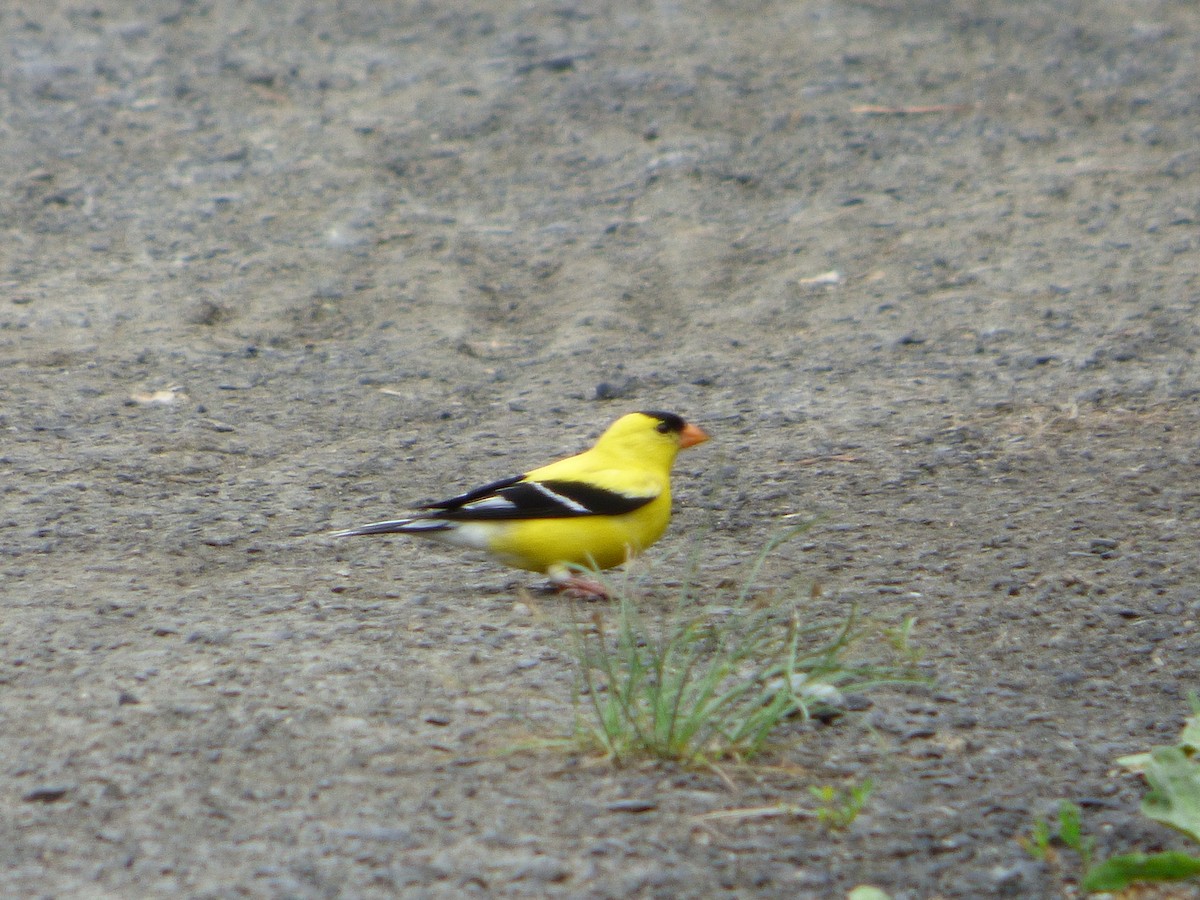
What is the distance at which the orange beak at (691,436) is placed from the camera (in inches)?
181

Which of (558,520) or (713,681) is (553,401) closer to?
(558,520)

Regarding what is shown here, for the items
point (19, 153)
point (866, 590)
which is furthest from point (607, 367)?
point (19, 153)

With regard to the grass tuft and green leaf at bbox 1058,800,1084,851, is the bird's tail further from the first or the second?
green leaf at bbox 1058,800,1084,851

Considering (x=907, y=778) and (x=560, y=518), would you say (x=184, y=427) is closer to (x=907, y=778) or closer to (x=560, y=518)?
(x=560, y=518)

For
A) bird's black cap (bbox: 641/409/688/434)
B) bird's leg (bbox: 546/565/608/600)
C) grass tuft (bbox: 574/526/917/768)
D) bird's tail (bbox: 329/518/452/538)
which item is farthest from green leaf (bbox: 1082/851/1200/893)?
bird's black cap (bbox: 641/409/688/434)

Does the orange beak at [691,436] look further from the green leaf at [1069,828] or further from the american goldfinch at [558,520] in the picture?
the green leaf at [1069,828]

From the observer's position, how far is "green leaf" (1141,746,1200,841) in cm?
270

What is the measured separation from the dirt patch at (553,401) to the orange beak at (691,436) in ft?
0.94

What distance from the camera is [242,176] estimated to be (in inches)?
308

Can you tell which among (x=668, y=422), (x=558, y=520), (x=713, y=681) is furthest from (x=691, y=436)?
(x=713, y=681)

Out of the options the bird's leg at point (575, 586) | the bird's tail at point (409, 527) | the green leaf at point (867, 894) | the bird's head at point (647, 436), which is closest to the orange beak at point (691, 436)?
the bird's head at point (647, 436)

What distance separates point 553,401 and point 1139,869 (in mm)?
3546

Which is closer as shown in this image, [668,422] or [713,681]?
[713,681]

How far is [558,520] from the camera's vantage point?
413cm
